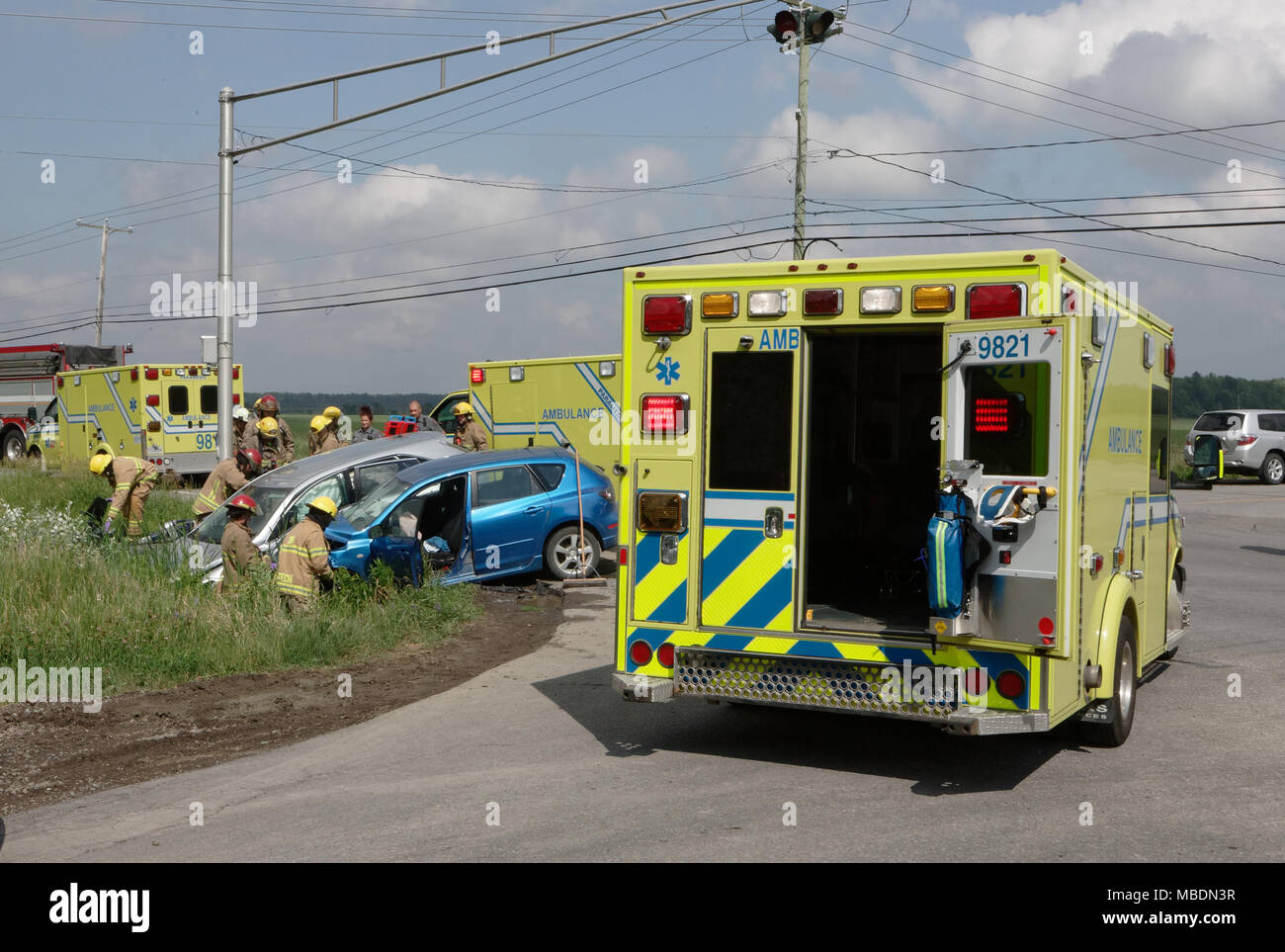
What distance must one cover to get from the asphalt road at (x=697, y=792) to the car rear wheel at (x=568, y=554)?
15.7 feet

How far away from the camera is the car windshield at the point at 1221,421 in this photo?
30703 mm

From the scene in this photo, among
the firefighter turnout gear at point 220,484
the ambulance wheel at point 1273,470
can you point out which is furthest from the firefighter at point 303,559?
the ambulance wheel at point 1273,470

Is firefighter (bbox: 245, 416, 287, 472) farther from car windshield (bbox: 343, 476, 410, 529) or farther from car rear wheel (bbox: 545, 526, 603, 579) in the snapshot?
car rear wheel (bbox: 545, 526, 603, 579)

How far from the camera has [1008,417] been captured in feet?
21.1

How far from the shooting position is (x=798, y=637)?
6980 millimetres

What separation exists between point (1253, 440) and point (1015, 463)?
27301mm

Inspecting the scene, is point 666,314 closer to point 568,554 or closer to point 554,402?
point 568,554

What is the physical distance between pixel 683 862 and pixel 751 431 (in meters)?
2.60

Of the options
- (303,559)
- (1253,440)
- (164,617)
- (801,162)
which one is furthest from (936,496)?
(1253,440)

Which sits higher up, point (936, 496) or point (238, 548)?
point (936, 496)

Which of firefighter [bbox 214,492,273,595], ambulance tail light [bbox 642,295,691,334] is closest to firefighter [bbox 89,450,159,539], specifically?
firefighter [bbox 214,492,273,595]

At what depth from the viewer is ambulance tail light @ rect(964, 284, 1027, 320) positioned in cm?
639

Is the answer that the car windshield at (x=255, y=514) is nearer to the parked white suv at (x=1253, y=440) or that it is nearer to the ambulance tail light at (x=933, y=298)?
the ambulance tail light at (x=933, y=298)
